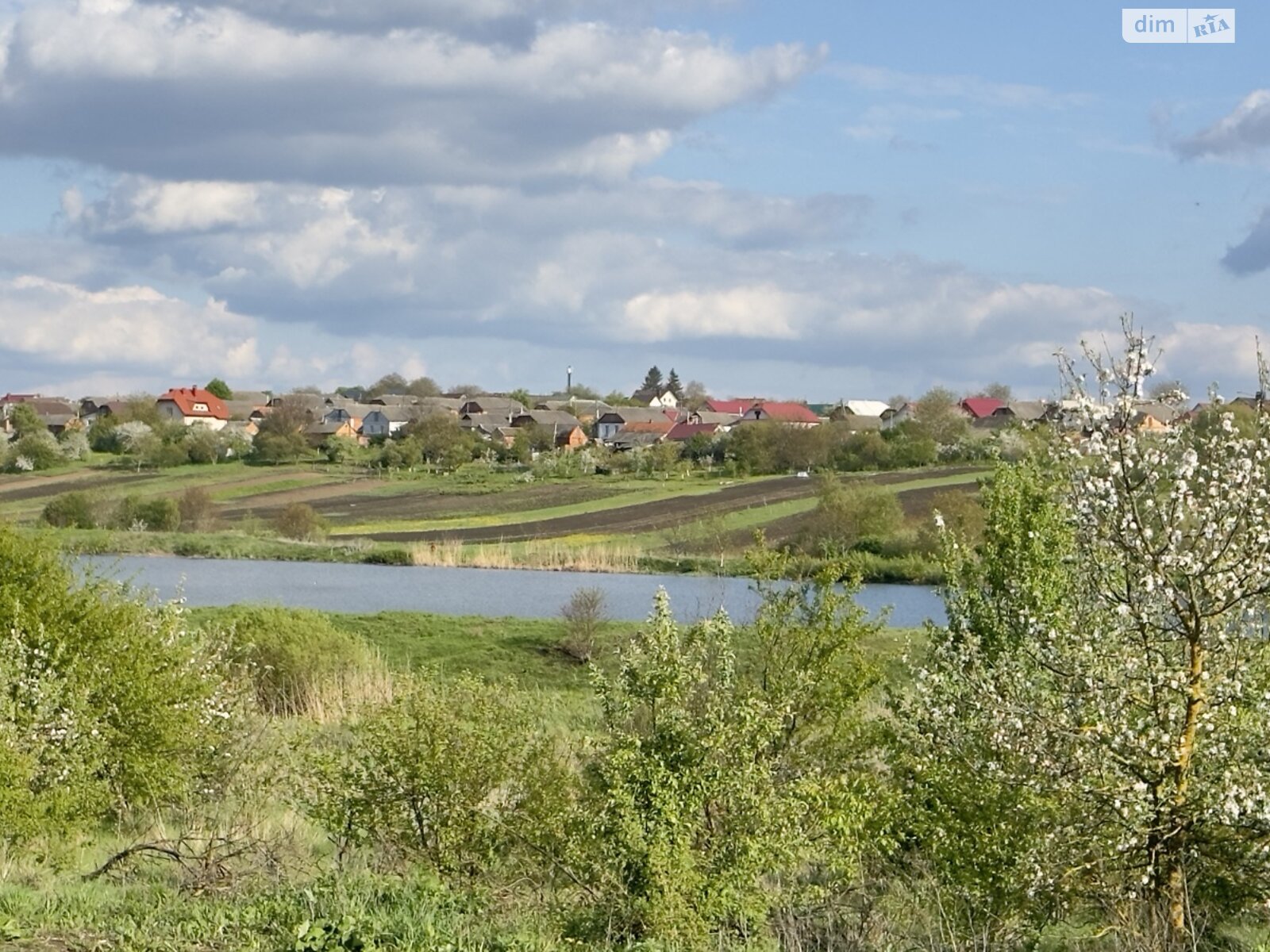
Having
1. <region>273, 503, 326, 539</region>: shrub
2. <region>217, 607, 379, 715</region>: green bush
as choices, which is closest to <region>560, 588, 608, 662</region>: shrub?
<region>217, 607, 379, 715</region>: green bush

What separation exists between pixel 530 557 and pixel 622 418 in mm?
93626

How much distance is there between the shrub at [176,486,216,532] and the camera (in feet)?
226

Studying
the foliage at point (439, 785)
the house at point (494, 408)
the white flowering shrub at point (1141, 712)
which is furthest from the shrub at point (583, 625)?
the house at point (494, 408)

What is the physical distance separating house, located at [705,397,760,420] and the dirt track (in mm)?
83921

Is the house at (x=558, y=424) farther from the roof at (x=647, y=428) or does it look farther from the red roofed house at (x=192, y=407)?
the red roofed house at (x=192, y=407)

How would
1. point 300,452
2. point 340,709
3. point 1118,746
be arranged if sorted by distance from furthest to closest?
point 300,452
point 340,709
point 1118,746

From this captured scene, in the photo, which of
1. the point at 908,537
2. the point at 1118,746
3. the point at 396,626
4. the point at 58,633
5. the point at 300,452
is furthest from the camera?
the point at 300,452

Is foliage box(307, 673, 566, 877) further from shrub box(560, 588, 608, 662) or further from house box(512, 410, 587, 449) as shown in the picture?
house box(512, 410, 587, 449)

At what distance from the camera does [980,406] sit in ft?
440

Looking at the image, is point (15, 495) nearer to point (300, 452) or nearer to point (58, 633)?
point (300, 452)

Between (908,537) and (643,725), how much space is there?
50.8m

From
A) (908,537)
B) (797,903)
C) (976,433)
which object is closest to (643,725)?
(797,903)

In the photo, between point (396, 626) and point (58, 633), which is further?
point (396, 626)

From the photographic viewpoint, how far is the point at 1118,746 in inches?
358
